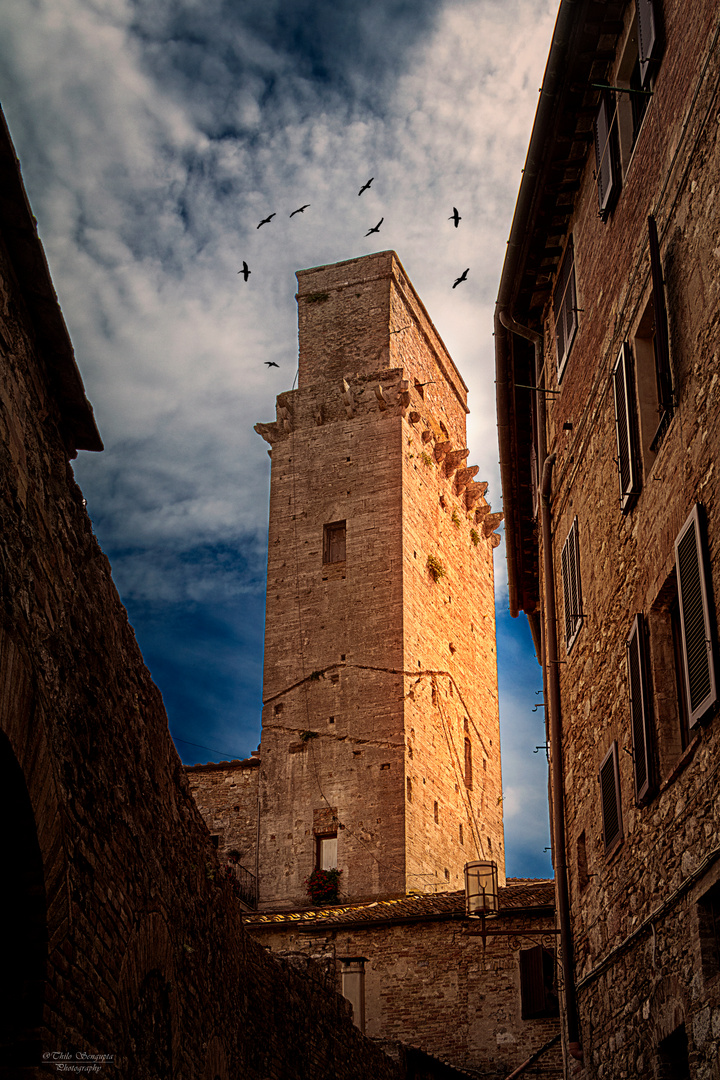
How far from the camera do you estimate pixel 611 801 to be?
9.62 metres

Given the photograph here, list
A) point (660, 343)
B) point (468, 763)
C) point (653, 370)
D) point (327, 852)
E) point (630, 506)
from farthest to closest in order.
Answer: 1. point (468, 763)
2. point (327, 852)
3. point (630, 506)
4. point (653, 370)
5. point (660, 343)

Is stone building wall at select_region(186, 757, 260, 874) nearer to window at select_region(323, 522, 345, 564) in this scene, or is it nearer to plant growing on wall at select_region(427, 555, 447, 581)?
window at select_region(323, 522, 345, 564)

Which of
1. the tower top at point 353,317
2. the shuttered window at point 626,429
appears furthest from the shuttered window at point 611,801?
the tower top at point 353,317

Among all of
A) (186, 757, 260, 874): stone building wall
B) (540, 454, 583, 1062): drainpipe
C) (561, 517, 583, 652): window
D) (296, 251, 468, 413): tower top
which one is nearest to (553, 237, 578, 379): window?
(540, 454, 583, 1062): drainpipe

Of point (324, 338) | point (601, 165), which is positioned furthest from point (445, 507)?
point (601, 165)

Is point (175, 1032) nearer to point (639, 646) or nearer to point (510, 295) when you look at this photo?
point (639, 646)

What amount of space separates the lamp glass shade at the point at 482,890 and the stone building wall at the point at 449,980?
4.05m

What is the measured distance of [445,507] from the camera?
31609 millimetres

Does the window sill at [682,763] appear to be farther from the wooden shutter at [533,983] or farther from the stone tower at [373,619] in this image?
the stone tower at [373,619]

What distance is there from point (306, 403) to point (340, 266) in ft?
14.2

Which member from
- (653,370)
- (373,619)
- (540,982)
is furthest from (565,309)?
(373,619)

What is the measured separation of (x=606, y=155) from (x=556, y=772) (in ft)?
19.7

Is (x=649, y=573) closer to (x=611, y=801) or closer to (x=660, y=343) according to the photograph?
(x=660, y=343)

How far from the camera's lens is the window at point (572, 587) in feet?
37.1
